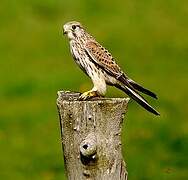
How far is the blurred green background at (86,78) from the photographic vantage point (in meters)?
11.6

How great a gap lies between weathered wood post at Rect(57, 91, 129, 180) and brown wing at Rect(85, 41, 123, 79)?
1.60ft

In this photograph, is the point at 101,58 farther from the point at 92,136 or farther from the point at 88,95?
the point at 92,136

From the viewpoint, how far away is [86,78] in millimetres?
15016

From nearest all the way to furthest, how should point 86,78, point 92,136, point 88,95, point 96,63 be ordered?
point 92,136, point 88,95, point 96,63, point 86,78

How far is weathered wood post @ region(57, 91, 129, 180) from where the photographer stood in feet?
19.8

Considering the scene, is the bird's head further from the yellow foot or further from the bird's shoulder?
the yellow foot

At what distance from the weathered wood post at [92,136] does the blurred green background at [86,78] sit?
462cm

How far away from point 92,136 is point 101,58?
82 cm

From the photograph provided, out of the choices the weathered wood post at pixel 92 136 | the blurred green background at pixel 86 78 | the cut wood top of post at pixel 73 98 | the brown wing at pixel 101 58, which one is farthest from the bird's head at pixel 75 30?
the blurred green background at pixel 86 78

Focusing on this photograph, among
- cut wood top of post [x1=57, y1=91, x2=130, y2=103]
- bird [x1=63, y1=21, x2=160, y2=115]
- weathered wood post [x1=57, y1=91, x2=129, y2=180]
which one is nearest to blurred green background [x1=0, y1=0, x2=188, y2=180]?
bird [x1=63, y1=21, x2=160, y2=115]

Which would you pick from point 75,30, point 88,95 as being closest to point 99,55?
point 75,30

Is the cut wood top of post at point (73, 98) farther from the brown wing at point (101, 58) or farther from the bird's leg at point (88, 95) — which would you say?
the brown wing at point (101, 58)

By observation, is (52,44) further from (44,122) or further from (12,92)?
(44,122)

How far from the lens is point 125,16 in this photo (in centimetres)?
1862
